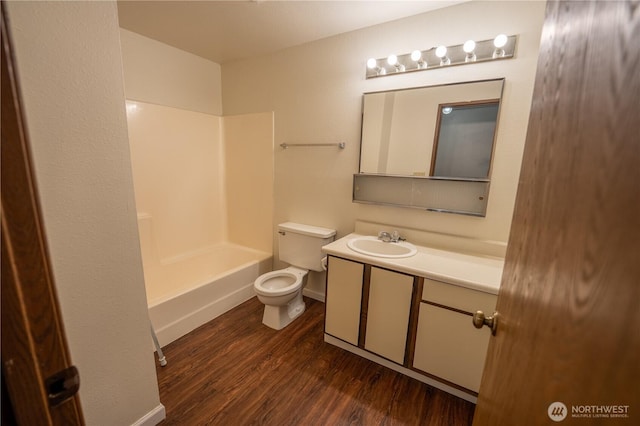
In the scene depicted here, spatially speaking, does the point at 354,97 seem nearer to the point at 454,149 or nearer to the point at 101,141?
the point at 454,149

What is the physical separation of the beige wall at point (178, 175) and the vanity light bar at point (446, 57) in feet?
6.30

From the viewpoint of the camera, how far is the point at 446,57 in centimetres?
175

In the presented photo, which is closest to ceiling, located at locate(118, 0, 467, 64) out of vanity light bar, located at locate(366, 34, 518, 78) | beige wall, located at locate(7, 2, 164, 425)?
vanity light bar, located at locate(366, 34, 518, 78)

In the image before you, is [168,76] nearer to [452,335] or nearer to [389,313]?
[389,313]

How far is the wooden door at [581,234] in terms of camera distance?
313 mm

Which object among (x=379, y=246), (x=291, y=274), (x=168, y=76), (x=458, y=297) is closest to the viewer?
(x=458, y=297)

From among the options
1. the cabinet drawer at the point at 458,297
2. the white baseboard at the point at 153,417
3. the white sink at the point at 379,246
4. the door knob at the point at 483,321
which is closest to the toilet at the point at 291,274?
the white sink at the point at 379,246

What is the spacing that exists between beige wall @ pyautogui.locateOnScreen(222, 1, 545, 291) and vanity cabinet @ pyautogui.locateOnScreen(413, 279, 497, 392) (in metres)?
0.55

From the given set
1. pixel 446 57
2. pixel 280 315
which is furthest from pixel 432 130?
pixel 280 315

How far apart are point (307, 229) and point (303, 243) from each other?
0.45ft

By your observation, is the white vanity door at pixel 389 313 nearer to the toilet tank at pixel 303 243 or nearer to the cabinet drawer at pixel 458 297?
the cabinet drawer at pixel 458 297

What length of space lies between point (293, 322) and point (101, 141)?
1893 mm

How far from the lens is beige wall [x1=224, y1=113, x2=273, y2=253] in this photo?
108 inches

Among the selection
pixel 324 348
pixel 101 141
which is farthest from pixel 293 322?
pixel 101 141
